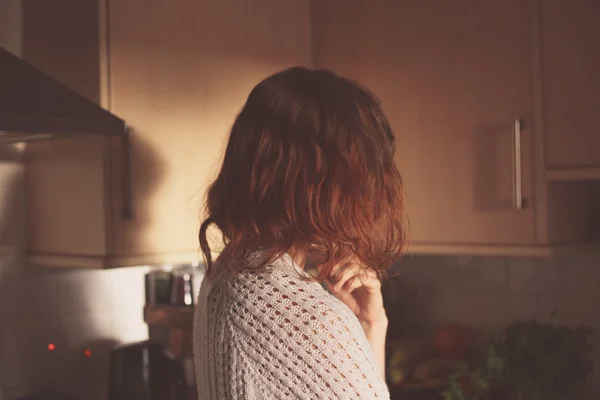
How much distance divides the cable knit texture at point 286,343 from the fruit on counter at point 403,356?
92cm

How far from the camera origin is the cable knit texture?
97 cm

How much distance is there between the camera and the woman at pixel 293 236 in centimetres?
98

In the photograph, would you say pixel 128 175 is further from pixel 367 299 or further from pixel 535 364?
pixel 535 364

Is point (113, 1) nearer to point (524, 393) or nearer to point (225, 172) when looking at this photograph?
point (225, 172)

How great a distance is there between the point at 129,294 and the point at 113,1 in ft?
2.60

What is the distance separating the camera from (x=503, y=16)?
5.05ft

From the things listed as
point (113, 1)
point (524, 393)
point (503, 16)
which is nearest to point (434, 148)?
point (503, 16)

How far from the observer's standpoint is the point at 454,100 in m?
1.62

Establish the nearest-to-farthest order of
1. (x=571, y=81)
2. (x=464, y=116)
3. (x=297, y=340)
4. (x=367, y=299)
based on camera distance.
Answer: (x=297, y=340) → (x=367, y=299) → (x=571, y=81) → (x=464, y=116)

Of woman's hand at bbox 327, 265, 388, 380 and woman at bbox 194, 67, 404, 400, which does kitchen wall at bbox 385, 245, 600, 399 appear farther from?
woman at bbox 194, 67, 404, 400

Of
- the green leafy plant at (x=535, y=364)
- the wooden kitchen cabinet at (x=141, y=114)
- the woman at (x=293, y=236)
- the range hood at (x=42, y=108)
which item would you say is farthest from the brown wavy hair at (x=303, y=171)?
the green leafy plant at (x=535, y=364)

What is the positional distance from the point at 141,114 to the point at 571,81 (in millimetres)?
835

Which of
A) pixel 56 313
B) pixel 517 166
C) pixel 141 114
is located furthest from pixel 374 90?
pixel 56 313

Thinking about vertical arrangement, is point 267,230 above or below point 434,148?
below
